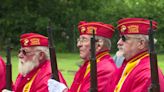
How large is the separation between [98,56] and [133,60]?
751 millimetres

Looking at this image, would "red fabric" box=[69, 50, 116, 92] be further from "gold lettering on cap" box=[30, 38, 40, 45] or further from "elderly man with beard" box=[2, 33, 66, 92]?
"gold lettering on cap" box=[30, 38, 40, 45]

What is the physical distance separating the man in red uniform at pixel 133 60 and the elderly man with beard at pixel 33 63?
3.68 feet

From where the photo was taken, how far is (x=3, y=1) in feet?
120

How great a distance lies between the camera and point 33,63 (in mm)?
6551

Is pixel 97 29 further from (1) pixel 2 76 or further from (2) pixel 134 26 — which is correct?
(1) pixel 2 76

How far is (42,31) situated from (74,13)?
260cm

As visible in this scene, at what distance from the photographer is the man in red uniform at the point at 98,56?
574 centimetres

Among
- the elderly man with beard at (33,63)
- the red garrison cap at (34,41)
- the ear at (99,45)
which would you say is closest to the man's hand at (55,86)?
the ear at (99,45)

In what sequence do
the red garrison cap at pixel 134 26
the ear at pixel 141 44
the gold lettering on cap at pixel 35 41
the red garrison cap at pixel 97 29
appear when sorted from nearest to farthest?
the ear at pixel 141 44 < the red garrison cap at pixel 134 26 < the red garrison cap at pixel 97 29 < the gold lettering on cap at pixel 35 41

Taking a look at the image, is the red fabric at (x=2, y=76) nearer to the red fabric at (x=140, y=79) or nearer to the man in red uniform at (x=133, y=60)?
the man in red uniform at (x=133, y=60)

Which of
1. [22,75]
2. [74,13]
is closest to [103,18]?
[74,13]

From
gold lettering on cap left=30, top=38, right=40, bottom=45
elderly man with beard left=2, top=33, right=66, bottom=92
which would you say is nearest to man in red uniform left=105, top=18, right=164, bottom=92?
elderly man with beard left=2, top=33, right=66, bottom=92

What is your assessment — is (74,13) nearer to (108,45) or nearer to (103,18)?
(103,18)

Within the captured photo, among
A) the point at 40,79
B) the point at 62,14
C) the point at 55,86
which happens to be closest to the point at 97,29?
the point at 40,79
